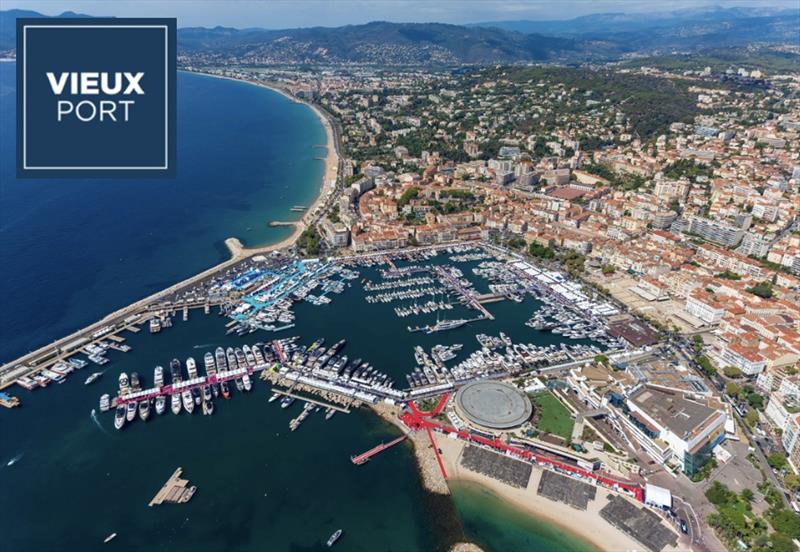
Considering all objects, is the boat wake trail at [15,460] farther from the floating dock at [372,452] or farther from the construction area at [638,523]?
the construction area at [638,523]

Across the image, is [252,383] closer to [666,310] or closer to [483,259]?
[483,259]

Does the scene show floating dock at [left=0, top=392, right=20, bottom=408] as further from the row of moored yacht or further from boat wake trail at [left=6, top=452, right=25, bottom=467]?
the row of moored yacht

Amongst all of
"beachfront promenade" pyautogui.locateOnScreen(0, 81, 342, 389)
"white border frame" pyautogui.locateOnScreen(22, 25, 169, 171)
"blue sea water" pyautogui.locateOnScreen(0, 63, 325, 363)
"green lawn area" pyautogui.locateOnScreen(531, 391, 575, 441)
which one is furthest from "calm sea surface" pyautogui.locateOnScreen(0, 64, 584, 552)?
"white border frame" pyautogui.locateOnScreen(22, 25, 169, 171)

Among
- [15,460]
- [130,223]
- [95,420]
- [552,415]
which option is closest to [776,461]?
[552,415]

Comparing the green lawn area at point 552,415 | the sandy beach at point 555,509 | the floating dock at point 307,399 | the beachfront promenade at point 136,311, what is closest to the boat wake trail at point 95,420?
the beachfront promenade at point 136,311

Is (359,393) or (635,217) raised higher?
(635,217)

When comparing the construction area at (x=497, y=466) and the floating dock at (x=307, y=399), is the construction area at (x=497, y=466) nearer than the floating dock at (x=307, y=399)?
Yes

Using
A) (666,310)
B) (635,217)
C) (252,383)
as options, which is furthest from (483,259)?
(252,383)
